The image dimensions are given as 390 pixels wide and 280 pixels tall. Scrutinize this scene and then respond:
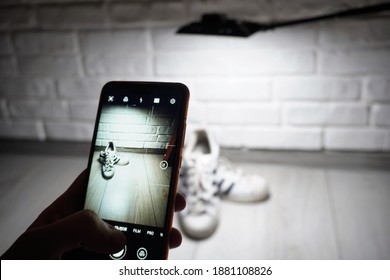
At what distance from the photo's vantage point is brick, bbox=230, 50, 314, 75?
3.23 ft

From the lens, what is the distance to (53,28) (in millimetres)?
1086

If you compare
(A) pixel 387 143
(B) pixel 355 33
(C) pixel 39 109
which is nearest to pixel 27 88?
(C) pixel 39 109

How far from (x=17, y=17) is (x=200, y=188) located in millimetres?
755

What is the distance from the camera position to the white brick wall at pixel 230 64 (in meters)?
0.95

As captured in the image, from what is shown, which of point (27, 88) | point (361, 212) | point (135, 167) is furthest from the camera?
point (27, 88)

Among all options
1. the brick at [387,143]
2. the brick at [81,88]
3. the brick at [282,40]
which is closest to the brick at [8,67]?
the brick at [81,88]

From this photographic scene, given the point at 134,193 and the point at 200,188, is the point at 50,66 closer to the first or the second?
Answer: the point at 200,188

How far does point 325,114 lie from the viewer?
1.04 m

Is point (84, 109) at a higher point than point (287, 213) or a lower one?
higher

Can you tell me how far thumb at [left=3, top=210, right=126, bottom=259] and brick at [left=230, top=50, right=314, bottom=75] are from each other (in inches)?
27.6

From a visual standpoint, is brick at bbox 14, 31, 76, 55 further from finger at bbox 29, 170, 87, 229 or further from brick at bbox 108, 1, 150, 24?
finger at bbox 29, 170, 87, 229

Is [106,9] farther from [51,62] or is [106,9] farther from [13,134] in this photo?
[13,134]

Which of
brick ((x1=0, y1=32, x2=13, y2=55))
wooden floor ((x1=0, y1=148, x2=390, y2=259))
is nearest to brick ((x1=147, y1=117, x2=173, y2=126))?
wooden floor ((x1=0, y1=148, x2=390, y2=259))

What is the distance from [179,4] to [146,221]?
674mm
